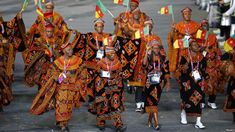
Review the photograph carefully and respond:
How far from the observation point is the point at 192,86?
10078 millimetres

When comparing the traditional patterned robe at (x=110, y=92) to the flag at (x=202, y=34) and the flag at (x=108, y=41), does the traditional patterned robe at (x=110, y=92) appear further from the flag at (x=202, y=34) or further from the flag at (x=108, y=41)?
the flag at (x=202, y=34)

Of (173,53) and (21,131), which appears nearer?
(21,131)

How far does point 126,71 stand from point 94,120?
1.26 m

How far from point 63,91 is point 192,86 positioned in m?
2.30

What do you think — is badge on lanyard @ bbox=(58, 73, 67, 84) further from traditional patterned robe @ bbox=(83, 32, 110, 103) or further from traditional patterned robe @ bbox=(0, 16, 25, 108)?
traditional patterned robe @ bbox=(0, 16, 25, 108)

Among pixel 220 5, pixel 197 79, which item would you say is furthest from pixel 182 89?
pixel 220 5

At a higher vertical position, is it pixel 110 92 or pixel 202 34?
pixel 202 34

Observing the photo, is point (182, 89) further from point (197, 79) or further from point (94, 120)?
point (94, 120)

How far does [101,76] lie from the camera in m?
Answer: 9.80

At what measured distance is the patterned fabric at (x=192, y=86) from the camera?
1006 centimetres

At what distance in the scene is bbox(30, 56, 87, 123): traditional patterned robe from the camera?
9.68 m

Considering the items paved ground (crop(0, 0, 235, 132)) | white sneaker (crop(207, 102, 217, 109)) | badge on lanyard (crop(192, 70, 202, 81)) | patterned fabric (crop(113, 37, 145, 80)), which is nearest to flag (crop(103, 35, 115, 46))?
patterned fabric (crop(113, 37, 145, 80))

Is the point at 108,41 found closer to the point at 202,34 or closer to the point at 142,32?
the point at 142,32

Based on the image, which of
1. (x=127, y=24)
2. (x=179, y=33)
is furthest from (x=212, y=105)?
(x=127, y=24)
